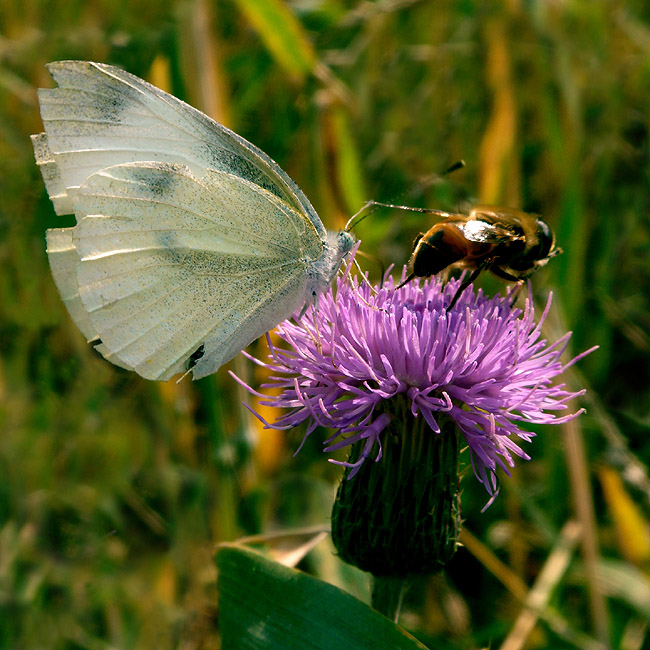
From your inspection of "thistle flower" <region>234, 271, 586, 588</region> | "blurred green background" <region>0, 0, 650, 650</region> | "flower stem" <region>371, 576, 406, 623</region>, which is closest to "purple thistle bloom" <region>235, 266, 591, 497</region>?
"thistle flower" <region>234, 271, 586, 588</region>

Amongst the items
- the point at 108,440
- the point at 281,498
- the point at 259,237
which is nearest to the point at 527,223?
the point at 259,237

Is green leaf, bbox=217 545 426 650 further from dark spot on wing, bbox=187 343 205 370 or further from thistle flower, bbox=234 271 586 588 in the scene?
dark spot on wing, bbox=187 343 205 370

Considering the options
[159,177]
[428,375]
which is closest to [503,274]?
[428,375]

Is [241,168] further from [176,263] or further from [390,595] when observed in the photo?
[390,595]

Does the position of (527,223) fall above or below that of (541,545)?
above

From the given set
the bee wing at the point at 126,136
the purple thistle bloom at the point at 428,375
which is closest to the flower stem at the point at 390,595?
the purple thistle bloom at the point at 428,375

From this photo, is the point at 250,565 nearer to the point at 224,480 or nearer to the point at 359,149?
the point at 224,480
